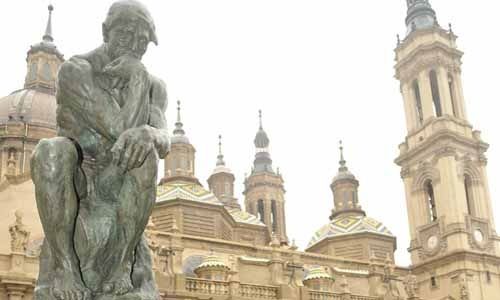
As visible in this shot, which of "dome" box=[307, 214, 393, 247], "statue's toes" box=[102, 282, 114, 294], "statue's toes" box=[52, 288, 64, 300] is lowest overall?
"statue's toes" box=[52, 288, 64, 300]

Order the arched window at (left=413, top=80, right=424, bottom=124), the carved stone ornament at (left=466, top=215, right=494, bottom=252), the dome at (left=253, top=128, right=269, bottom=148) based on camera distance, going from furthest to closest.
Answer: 1. the dome at (left=253, top=128, right=269, bottom=148)
2. the arched window at (left=413, top=80, right=424, bottom=124)
3. the carved stone ornament at (left=466, top=215, right=494, bottom=252)

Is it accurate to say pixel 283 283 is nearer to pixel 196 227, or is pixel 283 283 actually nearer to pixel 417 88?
pixel 196 227

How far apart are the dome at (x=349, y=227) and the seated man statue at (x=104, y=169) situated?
40.6 metres

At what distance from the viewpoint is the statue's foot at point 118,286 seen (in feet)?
10.7

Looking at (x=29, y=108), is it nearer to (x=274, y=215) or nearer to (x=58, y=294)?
(x=274, y=215)

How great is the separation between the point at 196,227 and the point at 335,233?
12.7 meters

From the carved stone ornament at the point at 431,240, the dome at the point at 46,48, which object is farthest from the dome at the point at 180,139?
the carved stone ornament at the point at 431,240

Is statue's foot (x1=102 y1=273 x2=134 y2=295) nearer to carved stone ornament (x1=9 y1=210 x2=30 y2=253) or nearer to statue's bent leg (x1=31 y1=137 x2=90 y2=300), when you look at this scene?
statue's bent leg (x1=31 y1=137 x2=90 y2=300)

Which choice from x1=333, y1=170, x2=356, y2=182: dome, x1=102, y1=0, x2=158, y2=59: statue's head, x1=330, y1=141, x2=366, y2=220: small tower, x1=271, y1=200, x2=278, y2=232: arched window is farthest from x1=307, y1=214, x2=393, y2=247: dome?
x1=102, y1=0, x2=158, y2=59: statue's head

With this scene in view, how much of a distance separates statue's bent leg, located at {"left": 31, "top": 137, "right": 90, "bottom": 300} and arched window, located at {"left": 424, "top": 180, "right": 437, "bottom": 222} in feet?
128

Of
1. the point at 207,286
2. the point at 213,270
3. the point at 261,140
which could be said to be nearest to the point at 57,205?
the point at 207,286

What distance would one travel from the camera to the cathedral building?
28234 mm

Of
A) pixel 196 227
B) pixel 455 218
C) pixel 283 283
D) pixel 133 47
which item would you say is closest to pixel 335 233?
pixel 455 218

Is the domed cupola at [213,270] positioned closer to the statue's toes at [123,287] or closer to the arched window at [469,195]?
the arched window at [469,195]
